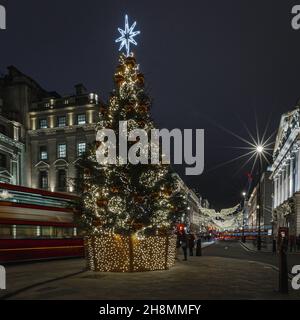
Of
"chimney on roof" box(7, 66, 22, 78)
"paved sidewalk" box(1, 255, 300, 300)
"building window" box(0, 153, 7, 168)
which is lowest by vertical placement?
"paved sidewalk" box(1, 255, 300, 300)

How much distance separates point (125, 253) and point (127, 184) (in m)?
2.75

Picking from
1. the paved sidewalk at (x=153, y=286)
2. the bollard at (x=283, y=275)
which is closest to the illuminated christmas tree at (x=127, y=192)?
the paved sidewalk at (x=153, y=286)

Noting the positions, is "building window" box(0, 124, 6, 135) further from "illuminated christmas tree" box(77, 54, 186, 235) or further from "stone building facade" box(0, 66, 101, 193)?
"illuminated christmas tree" box(77, 54, 186, 235)

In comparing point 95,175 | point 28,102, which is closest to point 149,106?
point 95,175

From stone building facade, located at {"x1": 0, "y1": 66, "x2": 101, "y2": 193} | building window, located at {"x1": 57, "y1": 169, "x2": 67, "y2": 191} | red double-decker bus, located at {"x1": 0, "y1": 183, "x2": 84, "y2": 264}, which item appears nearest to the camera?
red double-decker bus, located at {"x1": 0, "y1": 183, "x2": 84, "y2": 264}

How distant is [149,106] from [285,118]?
50.2 meters

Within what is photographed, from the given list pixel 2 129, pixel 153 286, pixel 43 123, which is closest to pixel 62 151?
pixel 43 123

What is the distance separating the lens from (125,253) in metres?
15.5

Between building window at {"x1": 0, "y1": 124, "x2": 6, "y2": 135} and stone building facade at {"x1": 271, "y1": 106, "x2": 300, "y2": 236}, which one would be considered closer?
stone building facade at {"x1": 271, "y1": 106, "x2": 300, "y2": 236}

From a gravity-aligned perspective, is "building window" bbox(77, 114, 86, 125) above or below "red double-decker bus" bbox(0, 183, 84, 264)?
above

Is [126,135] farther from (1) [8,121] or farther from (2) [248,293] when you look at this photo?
(1) [8,121]

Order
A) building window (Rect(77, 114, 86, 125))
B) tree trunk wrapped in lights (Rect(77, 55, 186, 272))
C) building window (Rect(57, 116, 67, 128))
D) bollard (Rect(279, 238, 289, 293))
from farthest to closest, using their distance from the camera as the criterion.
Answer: building window (Rect(57, 116, 67, 128))
building window (Rect(77, 114, 86, 125))
tree trunk wrapped in lights (Rect(77, 55, 186, 272))
bollard (Rect(279, 238, 289, 293))

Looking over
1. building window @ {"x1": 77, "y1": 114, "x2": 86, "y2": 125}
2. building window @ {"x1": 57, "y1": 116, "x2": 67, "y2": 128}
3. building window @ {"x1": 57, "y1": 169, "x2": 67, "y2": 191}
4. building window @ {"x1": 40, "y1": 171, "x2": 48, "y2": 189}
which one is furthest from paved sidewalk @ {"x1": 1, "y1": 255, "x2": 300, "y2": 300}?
building window @ {"x1": 40, "y1": 171, "x2": 48, "y2": 189}

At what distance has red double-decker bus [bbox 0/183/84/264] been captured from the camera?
63.6 feet
